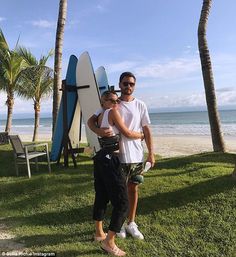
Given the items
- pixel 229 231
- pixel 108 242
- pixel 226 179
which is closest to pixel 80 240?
pixel 108 242

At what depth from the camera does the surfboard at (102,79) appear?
32.8 feet

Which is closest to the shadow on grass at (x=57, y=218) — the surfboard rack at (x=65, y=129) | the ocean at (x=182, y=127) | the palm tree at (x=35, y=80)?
the surfboard rack at (x=65, y=129)

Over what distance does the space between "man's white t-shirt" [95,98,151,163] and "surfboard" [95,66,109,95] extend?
19.1ft

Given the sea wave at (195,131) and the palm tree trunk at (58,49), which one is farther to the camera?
the sea wave at (195,131)

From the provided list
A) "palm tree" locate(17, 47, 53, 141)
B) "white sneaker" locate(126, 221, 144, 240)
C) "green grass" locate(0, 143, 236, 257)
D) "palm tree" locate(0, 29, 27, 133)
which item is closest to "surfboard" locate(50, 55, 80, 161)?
"green grass" locate(0, 143, 236, 257)

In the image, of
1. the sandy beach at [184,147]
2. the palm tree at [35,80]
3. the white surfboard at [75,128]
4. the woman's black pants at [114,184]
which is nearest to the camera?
the woman's black pants at [114,184]

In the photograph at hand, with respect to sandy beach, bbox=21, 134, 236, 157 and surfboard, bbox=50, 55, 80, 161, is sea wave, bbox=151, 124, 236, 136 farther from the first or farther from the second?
surfboard, bbox=50, 55, 80, 161

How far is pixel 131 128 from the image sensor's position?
4.11 m

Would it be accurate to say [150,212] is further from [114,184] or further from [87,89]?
[87,89]

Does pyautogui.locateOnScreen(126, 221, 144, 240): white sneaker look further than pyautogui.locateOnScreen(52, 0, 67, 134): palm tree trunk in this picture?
No

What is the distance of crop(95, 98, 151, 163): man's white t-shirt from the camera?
4051mm

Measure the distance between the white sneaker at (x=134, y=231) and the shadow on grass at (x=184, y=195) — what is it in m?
0.75

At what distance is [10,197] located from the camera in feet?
21.0

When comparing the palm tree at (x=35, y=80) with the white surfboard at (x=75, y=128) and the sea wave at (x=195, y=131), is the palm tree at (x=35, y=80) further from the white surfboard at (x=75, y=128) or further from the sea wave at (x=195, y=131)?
the sea wave at (x=195, y=131)
